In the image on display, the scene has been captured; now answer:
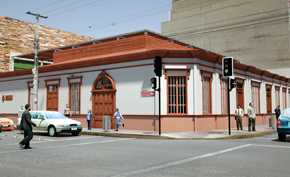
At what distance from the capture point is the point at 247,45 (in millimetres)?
40375

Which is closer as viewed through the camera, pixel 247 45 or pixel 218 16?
pixel 247 45

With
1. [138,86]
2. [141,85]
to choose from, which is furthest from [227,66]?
[138,86]

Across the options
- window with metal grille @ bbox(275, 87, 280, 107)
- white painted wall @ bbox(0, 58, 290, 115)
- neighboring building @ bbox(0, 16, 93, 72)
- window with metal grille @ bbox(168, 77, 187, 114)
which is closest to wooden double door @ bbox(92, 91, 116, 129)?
white painted wall @ bbox(0, 58, 290, 115)

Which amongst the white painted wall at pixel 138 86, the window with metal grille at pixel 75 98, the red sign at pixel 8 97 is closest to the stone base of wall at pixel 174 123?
the white painted wall at pixel 138 86

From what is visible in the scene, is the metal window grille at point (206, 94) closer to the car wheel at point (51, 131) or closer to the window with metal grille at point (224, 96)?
the window with metal grille at point (224, 96)

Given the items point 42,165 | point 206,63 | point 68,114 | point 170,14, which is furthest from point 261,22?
point 42,165

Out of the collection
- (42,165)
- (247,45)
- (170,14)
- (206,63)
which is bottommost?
(42,165)

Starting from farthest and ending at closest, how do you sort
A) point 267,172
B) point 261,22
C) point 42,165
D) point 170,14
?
point 170,14 < point 261,22 < point 42,165 < point 267,172

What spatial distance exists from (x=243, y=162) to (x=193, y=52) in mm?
11060

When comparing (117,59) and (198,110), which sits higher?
(117,59)

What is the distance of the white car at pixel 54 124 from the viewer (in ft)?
53.1

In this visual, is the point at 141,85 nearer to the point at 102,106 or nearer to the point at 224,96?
the point at 102,106

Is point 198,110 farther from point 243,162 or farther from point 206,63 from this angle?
point 243,162

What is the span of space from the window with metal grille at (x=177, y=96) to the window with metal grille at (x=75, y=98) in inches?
310
